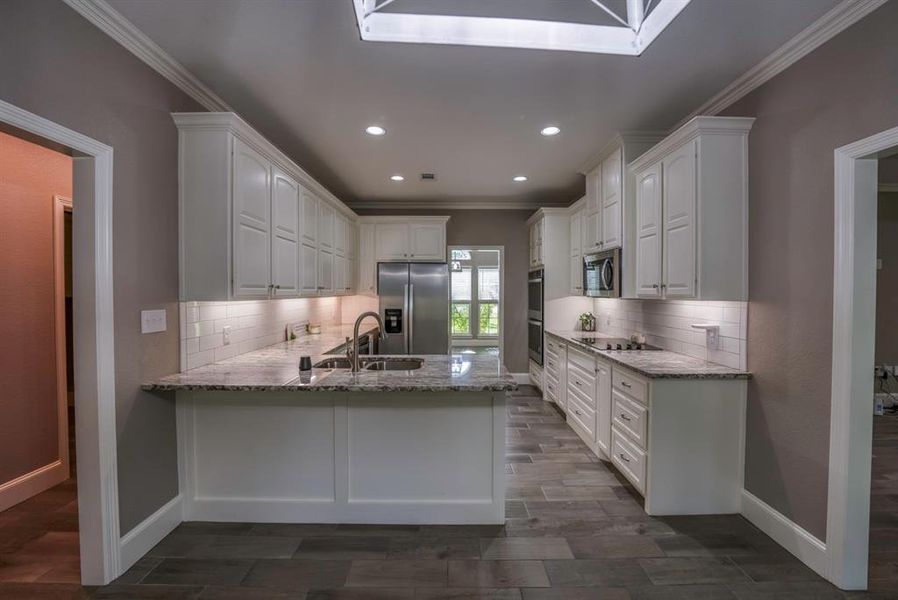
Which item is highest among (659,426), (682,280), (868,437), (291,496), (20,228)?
(20,228)

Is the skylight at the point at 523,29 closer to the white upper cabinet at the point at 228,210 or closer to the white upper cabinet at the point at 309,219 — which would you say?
the white upper cabinet at the point at 228,210

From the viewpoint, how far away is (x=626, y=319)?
409 centimetres

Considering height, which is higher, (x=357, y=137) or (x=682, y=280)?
(x=357, y=137)

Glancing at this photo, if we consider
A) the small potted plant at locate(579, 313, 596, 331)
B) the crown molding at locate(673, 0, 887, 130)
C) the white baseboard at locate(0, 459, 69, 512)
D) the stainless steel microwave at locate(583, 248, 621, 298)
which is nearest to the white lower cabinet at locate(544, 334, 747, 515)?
the stainless steel microwave at locate(583, 248, 621, 298)

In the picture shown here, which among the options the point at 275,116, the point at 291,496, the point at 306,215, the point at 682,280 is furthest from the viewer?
the point at 306,215

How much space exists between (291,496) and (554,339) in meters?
3.16

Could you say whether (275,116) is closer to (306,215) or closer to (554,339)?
(306,215)

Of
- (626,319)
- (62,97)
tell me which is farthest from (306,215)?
(626,319)

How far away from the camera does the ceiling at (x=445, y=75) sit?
188cm

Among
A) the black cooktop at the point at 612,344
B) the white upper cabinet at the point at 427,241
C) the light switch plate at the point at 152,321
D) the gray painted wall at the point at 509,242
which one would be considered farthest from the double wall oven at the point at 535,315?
the light switch plate at the point at 152,321

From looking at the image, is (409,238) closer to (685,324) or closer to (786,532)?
(685,324)

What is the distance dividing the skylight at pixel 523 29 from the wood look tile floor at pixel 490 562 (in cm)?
264

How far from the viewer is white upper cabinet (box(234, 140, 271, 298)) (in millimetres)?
2447

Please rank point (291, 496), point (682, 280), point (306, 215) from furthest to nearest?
point (306, 215) < point (682, 280) < point (291, 496)
